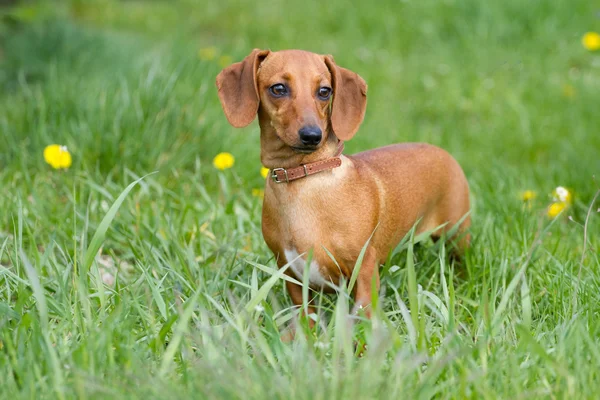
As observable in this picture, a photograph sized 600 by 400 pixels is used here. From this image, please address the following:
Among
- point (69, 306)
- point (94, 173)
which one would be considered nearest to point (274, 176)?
point (69, 306)

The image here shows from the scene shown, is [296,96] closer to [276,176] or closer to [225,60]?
[276,176]

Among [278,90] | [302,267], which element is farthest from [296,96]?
[302,267]

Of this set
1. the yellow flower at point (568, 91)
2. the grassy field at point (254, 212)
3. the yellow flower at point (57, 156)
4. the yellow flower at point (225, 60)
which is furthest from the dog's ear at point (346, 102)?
the yellow flower at point (568, 91)

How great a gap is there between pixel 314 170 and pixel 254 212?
1090 millimetres

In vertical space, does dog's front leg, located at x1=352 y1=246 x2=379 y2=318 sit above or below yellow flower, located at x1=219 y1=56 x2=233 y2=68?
below

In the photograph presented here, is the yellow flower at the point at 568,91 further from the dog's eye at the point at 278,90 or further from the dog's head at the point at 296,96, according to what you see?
the dog's eye at the point at 278,90

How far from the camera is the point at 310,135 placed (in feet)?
7.89

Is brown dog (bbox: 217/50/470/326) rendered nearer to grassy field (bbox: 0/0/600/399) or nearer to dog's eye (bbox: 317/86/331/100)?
dog's eye (bbox: 317/86/331/100)

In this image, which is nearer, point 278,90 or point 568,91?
point 278,90

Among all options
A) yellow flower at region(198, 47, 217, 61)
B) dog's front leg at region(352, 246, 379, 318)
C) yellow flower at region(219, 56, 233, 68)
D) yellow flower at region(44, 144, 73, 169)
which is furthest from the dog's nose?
yellow flower at region(219, 56, 233, 68)

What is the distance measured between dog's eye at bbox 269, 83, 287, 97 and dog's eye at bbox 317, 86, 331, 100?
12cm

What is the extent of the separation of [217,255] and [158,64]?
89.9 inches

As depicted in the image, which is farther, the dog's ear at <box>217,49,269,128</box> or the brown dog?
the dog's ear at <box>217,49,269,128</box>

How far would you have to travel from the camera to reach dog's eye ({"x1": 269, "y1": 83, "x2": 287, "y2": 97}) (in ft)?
8.43
